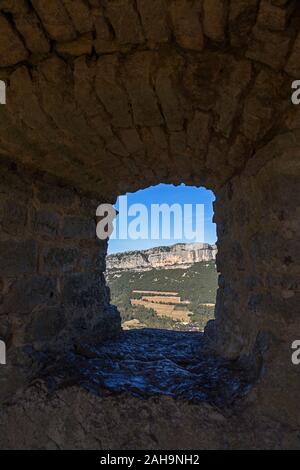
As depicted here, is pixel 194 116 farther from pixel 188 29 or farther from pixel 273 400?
pixel 273 400

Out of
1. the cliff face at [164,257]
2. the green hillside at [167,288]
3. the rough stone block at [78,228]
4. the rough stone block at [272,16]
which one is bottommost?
the green hillside at [167,288]

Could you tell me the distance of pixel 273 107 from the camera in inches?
47.0

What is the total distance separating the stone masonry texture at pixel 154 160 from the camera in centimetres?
100

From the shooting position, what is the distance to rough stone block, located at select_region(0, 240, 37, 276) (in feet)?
5.28

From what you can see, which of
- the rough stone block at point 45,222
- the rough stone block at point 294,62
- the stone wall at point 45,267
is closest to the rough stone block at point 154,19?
the rough stone block at point 294,62

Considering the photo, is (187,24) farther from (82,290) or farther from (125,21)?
(82,290)

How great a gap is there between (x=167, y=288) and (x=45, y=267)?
914 inches

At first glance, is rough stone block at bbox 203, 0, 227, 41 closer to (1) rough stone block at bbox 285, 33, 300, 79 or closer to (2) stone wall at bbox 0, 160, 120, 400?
(1) rough stone block at bbox 285, 33, 300, 79

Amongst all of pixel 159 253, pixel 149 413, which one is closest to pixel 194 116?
pixel 149 413

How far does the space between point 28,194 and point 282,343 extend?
1.66 m

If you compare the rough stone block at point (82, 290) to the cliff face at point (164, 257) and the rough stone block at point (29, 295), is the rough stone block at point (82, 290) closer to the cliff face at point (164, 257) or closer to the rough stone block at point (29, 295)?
the rough stone block at point (29, 295)

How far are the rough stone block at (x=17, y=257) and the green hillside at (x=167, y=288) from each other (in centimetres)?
1541

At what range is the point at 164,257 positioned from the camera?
33.2 meters

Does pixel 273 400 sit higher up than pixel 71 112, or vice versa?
pixel 71 112
